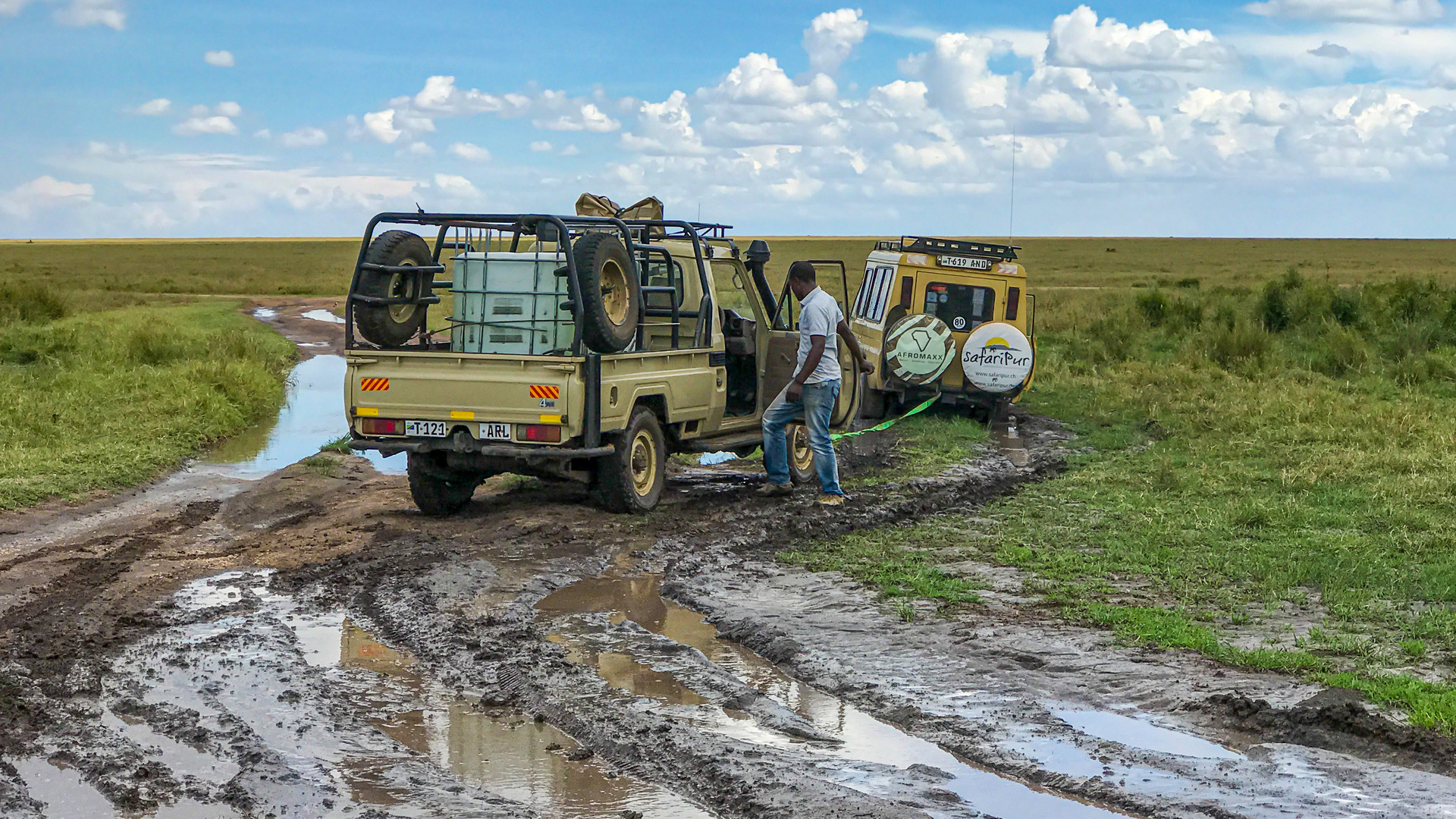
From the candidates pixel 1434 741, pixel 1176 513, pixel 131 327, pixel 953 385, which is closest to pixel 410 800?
pixel 1434 741

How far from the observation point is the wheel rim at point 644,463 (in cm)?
996

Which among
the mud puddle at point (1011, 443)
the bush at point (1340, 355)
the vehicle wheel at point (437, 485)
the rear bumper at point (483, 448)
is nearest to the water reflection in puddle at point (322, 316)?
the mud puddle at point (1011, 443)

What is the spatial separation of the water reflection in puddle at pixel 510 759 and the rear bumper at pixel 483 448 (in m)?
3.05

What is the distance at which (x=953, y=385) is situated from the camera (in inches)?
630

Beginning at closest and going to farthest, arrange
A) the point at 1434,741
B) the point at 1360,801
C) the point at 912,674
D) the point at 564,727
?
the point at 1360,801 < the point at 1434,741 < the point at 564,727 < the point at 912,674

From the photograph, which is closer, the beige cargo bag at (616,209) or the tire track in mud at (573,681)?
the tire track in mud at (573,681)

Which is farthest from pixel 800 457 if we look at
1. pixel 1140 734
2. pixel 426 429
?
pixel 1140 734

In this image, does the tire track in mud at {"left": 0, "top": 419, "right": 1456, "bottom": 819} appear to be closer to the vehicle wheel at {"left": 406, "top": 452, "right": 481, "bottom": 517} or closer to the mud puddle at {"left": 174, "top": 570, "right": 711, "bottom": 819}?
the mud puddle at {"left": 174, "top": 570, "right": 711, "bottom": 819}

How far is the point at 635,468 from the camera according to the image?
10016 millimetres

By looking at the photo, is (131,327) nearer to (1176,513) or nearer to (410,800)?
(1176,513)

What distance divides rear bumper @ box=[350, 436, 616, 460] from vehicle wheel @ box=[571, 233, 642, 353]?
677 millimetres

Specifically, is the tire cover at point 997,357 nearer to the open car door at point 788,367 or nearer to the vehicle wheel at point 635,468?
the open car door at point 788,367

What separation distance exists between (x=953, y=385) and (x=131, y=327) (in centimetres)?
1495

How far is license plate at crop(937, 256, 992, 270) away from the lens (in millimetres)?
16108
